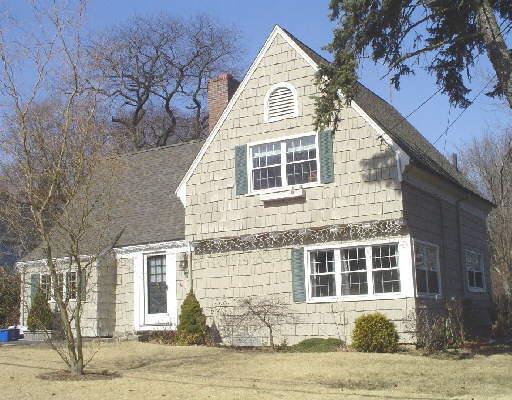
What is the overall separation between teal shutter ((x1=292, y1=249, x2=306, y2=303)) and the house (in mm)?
26

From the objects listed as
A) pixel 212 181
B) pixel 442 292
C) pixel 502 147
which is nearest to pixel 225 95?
pixel 212 181

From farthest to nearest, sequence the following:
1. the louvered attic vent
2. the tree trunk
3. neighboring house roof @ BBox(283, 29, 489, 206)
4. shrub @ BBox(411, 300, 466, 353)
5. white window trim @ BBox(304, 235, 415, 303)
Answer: neighboring house roof @ BBox(283, 29, 489, 206) < the louvered attic vent < white window trim @ BBox(304, 235, 415, 303) < shrub @ BBox(411, 300, 466, 353) < the tree trunk

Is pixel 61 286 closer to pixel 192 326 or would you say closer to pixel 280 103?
pixel 192 326

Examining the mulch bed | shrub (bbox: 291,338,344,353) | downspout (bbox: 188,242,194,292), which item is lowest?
the mulch bed

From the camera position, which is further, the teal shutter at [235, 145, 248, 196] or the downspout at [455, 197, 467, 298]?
the downspout at [455, 197, 467, 298]

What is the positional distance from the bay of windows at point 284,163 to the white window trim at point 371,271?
6.05 ft

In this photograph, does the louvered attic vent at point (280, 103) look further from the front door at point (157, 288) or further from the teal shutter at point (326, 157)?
the front door at point (157, 288)

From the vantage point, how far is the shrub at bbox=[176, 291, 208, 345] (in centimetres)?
1736

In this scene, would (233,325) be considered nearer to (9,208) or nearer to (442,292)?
(442,292)

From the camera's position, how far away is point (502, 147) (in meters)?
36.9

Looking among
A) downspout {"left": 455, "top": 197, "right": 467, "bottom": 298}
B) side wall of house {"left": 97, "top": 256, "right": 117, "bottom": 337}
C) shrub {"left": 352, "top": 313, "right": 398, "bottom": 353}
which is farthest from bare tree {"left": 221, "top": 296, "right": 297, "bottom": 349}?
downspout {"left": 455, "top": 197, "right": 467, "bottom": 298}

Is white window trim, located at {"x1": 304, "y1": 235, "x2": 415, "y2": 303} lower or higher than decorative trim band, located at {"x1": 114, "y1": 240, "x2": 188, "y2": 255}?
lower

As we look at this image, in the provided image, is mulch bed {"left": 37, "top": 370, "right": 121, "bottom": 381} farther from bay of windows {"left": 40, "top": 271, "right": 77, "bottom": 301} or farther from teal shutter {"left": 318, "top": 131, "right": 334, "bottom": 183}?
teal shutter {"left": 318, "top": 131, "right": 334, "bottom": 183}

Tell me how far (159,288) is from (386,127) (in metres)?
8.14
